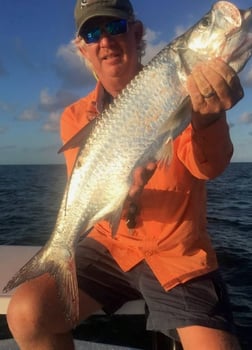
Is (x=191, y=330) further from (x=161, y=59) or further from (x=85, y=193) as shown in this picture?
(x=161, y=59)

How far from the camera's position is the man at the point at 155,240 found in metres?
3.27

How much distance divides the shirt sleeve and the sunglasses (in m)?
1.29

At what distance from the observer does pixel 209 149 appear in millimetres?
3336

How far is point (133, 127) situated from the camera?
10.6 ft

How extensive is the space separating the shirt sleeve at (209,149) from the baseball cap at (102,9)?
4.64 feet

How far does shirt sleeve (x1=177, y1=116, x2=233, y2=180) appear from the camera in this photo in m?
3.23

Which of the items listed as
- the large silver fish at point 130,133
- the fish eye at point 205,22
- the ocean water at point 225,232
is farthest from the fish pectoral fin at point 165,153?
the ocean water at point 225,232

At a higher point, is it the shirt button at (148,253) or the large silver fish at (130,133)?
the large silver fish at (130,133)

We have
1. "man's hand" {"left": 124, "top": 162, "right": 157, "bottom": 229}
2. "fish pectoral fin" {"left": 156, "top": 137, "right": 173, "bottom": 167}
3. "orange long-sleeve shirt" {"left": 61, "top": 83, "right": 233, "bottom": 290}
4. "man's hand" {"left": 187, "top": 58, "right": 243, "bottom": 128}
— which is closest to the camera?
"man's hand" {"left": 187, "top": 58, "right": 243, "bottom": 128}

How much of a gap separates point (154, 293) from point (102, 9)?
257 cm

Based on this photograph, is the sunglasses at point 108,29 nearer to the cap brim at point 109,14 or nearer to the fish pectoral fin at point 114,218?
the cap brim at point 109,14

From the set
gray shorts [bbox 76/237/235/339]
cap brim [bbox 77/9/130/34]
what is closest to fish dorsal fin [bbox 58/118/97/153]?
gray shorts [bbox 76/237/235/339]

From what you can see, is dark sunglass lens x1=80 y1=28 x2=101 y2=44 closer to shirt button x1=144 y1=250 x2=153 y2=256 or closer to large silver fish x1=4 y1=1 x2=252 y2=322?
large silver fish x1=4 y1=1 x2=252 y2=322

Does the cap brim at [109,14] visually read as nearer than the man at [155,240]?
No
